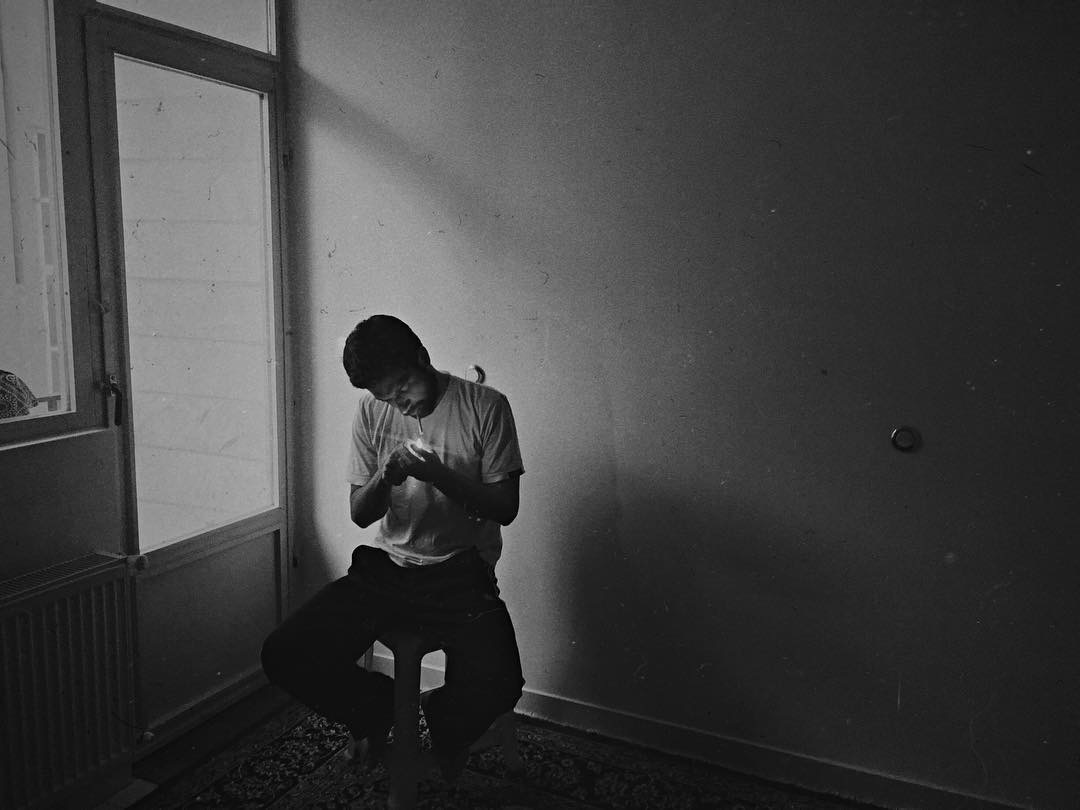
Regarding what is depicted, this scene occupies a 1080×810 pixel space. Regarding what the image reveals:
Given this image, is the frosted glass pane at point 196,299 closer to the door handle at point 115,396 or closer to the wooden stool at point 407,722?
the door handle at point 115,396

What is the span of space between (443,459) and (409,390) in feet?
0.67

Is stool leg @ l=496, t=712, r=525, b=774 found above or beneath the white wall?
beneath

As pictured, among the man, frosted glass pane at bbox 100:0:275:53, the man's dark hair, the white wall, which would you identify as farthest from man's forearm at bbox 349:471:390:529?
frosted glass pane at bbox 100:0:275:53

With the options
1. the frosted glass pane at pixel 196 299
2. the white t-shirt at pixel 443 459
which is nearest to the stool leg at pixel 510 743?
the white t-shirt at pixel 443 459

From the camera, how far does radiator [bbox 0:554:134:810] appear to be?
184 centimetres

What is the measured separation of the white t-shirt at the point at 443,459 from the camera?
6.86 ft

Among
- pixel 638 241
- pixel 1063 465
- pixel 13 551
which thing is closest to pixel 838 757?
pixel 1063 465

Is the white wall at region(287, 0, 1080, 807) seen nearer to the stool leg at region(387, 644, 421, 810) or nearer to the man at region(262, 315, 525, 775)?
the man at region(262, 315, 525, 775)

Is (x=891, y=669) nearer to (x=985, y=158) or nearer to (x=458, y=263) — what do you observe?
→ (x=985, y=158)

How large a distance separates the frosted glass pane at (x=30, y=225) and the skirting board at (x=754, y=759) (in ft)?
5.17

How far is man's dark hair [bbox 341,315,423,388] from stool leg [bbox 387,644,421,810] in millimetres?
640

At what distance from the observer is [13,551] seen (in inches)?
76.6

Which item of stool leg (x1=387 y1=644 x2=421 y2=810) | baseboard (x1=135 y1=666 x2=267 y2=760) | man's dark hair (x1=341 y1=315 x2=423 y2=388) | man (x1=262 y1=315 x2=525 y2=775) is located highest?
man's dark hair (x1=341 y1=315 x2=423 y2=388)

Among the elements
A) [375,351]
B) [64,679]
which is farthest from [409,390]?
[64,679]
